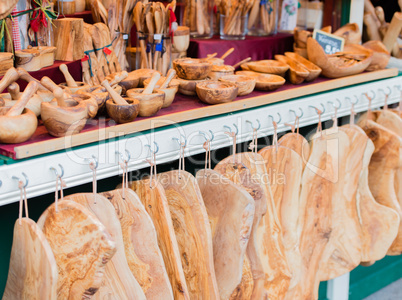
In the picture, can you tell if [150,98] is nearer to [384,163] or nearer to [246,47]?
[246,47]

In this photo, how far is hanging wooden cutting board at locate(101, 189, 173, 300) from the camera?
1.24 metres

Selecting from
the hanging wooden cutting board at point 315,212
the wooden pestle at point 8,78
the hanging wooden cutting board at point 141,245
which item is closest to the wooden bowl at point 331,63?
the hanging wooden cutting board at point 315,212

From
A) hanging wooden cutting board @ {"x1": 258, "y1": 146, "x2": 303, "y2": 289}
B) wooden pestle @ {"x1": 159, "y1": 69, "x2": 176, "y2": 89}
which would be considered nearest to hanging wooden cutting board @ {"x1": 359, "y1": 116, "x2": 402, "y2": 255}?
hanging wooden cutting board @ {"x1": 258, "y1": 146, "x2": 303, "y2": 289}

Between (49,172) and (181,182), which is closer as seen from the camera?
(49,172)

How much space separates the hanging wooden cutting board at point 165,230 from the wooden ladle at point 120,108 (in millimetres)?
160

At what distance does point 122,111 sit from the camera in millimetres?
1281

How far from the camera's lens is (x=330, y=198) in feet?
5.47

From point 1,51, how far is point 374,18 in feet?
5.18

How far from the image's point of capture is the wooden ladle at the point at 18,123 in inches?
43.5

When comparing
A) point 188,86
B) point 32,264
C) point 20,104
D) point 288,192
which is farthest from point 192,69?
point 32,264

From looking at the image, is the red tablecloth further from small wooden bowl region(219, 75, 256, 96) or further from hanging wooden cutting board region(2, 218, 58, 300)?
hanging wooden cutting board region(2, 218, 58, 300)

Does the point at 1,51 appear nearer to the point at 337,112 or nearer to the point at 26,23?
the point at 26,23

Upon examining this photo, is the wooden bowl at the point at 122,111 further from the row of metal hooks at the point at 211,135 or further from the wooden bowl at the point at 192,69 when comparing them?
the wooden bowl at the point at 192,69

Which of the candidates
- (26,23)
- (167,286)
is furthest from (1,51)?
(167,286)
